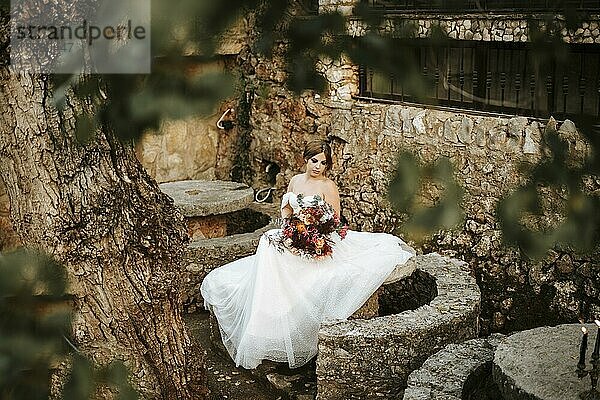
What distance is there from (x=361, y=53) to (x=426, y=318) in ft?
12.9

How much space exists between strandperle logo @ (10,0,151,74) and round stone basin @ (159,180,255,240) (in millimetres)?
6329

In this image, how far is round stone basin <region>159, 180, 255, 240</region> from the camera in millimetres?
7676

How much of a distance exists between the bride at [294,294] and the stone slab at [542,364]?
1234 millimetres

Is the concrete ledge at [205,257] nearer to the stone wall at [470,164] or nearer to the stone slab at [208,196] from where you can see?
the stone slab at [208,196]

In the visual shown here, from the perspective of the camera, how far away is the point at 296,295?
5445 millimetres

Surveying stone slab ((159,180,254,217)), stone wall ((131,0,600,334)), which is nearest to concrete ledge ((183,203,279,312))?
stone slab ((159,180,254,217))

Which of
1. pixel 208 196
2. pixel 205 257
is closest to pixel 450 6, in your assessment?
pixel 205 257

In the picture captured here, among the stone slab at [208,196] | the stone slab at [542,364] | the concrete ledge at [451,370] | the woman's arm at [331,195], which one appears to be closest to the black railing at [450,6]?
the stone slab at [542,364]

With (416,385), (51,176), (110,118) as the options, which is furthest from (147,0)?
(416,385)

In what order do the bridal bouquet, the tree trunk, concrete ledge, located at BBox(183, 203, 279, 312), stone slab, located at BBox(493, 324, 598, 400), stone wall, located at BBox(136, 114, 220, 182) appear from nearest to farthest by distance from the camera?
the tree trunk < stone slab, located at BBox(493, 324, 598, 400) < the bridal bouquet < concrete ledge, located at BBox(183, 203, 279, 312) < stone wall, located at BBox(136, 114, 220, 182)

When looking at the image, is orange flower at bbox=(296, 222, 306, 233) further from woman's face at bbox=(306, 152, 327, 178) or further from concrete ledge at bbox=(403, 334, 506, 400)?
concrete ledge at bbox=(403, 334, 506, 400)

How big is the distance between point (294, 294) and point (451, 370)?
4.85ft

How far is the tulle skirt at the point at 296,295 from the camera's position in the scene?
533cm

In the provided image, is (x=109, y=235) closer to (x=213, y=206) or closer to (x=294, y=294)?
(x=294, y=294)
